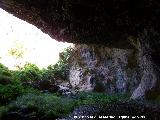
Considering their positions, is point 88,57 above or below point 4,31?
below

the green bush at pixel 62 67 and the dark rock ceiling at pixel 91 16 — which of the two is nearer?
the dark rock ceiling at pixel 91 16

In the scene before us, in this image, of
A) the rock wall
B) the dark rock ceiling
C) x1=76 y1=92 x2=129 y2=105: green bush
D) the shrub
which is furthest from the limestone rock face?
the dark rock ceiling

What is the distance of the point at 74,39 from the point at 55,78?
1167 cm

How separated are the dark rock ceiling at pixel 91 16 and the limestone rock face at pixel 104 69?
15.0ft

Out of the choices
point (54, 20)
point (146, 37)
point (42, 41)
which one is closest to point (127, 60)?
point (146, 37)

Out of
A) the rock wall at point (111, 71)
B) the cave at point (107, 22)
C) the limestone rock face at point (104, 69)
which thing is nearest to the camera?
the cave at point (107, 22)

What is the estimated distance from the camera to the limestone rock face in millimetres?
16875

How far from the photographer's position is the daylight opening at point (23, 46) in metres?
25.1

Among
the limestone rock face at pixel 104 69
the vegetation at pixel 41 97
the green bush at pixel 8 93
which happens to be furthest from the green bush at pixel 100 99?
the green bush at pixel 8 93

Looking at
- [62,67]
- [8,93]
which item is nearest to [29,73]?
[62,67]

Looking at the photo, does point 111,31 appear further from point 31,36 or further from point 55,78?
point 31,36

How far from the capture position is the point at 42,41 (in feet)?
90.3

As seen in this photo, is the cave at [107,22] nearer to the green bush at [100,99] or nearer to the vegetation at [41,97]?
the green bush at [100,99]

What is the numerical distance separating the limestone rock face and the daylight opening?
3143 millimetres
